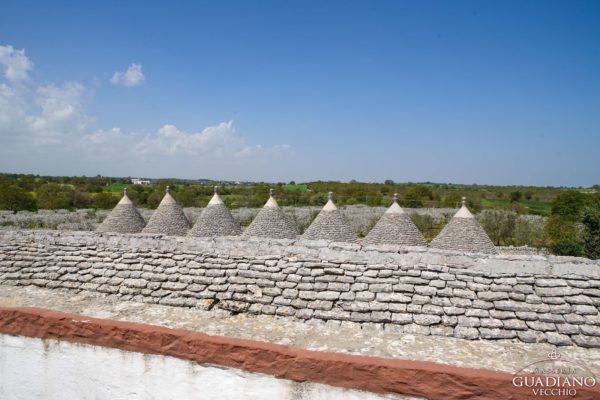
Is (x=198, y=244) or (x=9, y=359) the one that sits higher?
(x=198, y=244)

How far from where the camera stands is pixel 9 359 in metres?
3.20

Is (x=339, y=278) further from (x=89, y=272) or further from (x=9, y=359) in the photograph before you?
(x=89, y=272)

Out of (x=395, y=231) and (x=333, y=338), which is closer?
(x=333, y=338)

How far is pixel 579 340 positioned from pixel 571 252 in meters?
32.2

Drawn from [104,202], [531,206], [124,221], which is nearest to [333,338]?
[124,221]

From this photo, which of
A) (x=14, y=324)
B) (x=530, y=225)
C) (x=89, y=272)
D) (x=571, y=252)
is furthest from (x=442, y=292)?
(x=530, y=225)

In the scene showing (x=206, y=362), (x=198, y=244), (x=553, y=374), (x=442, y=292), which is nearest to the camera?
(x=553, y=374)

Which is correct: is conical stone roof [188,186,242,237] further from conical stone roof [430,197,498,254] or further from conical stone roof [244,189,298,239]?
conical stone roof [430,197,498,254]

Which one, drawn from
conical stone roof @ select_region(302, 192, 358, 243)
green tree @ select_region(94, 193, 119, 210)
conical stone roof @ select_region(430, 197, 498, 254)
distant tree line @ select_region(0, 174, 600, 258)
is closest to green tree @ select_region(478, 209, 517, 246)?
distant tree line @ select_region(0, 174, 600, 258)

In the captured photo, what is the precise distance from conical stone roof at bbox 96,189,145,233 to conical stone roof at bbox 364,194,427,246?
10.5 meters

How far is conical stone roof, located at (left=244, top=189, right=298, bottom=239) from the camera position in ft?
52.7

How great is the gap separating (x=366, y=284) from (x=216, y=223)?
1227cm

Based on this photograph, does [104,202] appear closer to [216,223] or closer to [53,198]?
[53,198]

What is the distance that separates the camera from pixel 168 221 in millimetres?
17500
